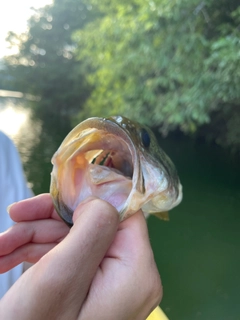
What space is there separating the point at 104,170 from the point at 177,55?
4.43 meters

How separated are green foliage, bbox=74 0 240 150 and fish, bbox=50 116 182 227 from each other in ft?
11.1

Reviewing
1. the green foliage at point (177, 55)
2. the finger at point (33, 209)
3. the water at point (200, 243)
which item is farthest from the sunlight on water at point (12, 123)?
the finger at point (33, 209)

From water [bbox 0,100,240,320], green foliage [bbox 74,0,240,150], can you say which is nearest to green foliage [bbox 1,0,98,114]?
water [bbox 0,100,240,320]

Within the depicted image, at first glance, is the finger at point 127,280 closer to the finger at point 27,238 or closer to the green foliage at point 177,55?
the finger at point 27,238

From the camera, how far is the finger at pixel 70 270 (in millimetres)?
529

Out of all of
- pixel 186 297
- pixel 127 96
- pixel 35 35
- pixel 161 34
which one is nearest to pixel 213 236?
pixel 186 297

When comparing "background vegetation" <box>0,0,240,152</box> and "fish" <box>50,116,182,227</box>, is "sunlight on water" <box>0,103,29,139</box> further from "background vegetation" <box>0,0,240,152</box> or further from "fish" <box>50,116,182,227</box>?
"fish" <box>50,116,182,227</box>

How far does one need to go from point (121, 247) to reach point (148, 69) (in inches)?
216

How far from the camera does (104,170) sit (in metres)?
0.90

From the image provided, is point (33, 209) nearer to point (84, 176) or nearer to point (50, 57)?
point (84, 176)

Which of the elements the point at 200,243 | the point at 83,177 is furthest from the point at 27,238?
the point at 200,243

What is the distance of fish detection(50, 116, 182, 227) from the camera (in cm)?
81

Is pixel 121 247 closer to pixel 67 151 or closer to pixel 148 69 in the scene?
pixel 67 151

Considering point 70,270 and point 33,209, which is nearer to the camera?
point 70,270
